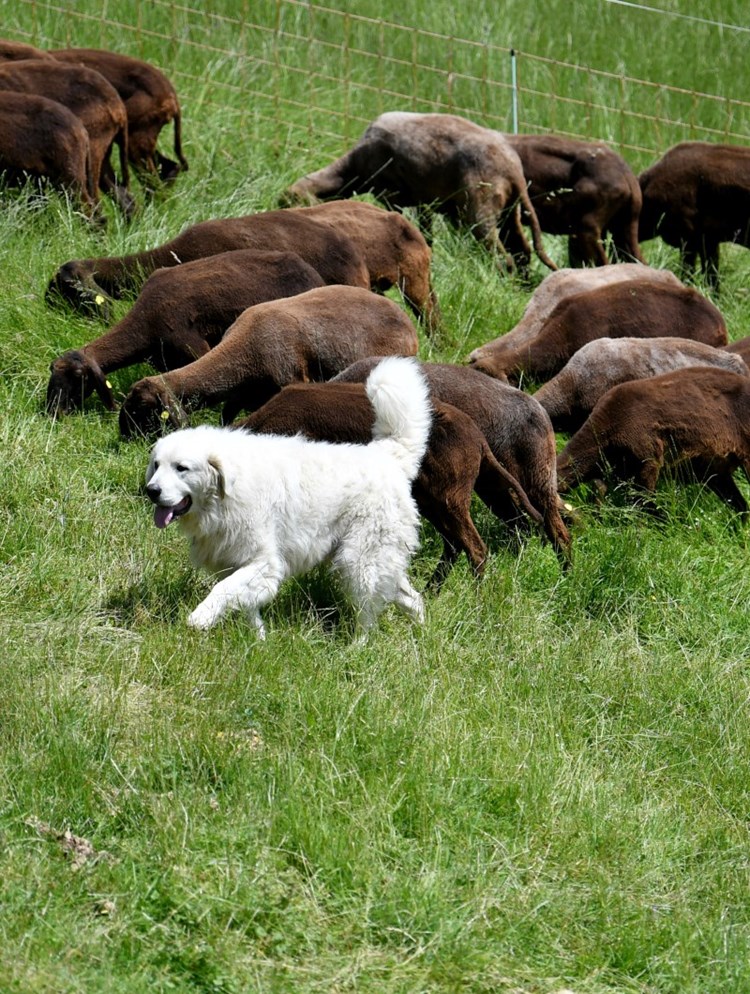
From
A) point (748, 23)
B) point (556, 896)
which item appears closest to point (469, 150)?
point (556, 896)

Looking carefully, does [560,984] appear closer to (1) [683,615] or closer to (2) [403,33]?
(1) [683,615]

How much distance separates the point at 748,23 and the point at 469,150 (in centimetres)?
1182

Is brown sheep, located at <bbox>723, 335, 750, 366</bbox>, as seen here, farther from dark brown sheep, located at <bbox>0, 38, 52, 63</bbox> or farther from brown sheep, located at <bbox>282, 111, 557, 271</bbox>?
dark brown sheep, located at <bbox>0, 38, 52, 63</bbox>

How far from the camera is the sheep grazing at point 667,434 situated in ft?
30.6

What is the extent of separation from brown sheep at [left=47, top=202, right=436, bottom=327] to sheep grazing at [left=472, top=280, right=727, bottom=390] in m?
1.04

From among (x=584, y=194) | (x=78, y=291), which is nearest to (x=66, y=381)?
(x=78, y=291)

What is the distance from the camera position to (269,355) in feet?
31.3

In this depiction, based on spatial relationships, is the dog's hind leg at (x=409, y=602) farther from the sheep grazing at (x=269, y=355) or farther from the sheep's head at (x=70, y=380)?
the sheep's head at (x=70, y=380)

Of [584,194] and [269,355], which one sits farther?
[584,194]

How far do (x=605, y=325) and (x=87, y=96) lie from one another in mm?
4978

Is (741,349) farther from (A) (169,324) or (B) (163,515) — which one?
(B) (163,515)

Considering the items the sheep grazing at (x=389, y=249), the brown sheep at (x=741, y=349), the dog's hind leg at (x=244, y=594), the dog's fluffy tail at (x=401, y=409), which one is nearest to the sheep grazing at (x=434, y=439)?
the dog's fluffy tail at (x=401, y=409)

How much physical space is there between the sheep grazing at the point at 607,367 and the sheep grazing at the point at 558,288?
37.0 inches

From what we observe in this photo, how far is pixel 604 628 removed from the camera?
8180mm
